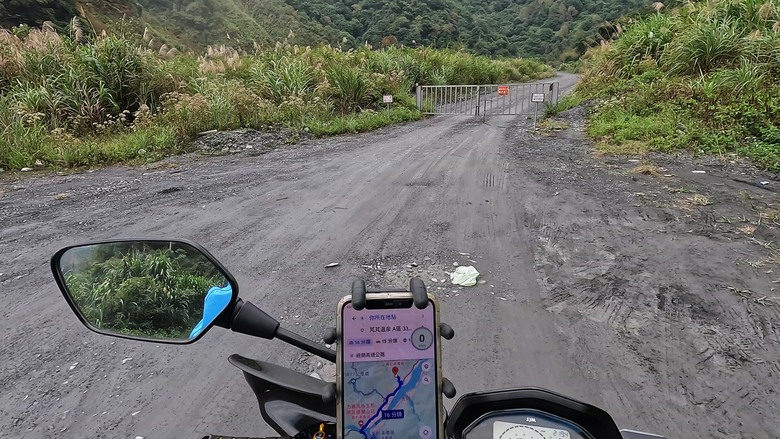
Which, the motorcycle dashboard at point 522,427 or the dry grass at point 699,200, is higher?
the motorcycle dashboard at point 522,427

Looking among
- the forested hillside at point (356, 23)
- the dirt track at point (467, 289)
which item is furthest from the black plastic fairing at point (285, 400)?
the forested hillside at point (356, 23)

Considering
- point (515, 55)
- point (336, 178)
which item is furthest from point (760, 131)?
point (515, 55)

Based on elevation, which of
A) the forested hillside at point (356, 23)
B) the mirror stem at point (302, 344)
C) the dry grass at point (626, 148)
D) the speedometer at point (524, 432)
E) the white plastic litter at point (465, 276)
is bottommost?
the white plastic litter at point (465, 276)

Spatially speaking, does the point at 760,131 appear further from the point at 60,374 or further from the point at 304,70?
the point at 304,70

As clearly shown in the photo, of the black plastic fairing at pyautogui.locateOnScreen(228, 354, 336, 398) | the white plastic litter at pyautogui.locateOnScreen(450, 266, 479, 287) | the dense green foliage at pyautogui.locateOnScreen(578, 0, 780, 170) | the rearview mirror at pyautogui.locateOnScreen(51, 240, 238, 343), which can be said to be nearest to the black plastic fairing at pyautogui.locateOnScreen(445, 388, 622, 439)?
the black plastic fairing at pyautogui.locateOnScreen(228, 354, 336, 398)

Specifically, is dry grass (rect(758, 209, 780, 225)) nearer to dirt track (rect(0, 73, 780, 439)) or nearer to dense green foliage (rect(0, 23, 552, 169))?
dirt track (rect(0, 73, 780, 439))

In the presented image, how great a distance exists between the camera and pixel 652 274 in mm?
2957

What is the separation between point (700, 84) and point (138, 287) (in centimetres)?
973

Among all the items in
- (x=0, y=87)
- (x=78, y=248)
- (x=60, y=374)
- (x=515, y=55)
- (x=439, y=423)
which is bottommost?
(x=60, y=374)

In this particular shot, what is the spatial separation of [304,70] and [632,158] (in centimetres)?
799

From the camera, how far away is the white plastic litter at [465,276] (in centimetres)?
293

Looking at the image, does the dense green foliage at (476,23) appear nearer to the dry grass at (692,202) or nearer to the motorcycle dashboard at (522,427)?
the dry grass at (692,202)

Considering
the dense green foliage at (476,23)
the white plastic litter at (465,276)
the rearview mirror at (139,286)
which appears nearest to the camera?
the rearview mirror at (139,286)

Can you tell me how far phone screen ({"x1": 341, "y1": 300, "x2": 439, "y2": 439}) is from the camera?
34.6 inches
